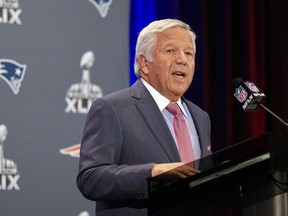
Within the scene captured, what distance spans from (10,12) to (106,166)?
1597 mm

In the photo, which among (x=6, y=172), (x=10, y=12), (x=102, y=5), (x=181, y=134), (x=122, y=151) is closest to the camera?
(x=122, y=151)

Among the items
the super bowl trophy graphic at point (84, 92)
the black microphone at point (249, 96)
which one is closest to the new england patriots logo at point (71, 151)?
the super bowl trophy graphic at point (84, 92)

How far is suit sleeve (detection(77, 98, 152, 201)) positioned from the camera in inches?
91.8

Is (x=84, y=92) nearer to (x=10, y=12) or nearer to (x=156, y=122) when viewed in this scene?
(x=10, y=12)

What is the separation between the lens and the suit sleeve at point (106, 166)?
7.65ft

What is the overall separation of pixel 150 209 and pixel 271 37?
302cm

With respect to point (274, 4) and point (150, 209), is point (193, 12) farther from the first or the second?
point (150, 209)

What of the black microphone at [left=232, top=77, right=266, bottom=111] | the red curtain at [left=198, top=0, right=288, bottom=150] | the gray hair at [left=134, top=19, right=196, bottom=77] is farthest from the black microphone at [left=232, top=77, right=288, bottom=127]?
the red curtain at [left=198, top=0, right=288, bottom=150]

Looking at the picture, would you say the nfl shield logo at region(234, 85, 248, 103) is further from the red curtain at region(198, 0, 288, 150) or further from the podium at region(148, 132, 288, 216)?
the red curtain at region(198, 0, 288, 150)

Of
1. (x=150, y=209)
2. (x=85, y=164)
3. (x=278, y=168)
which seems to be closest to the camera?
(x=278, y=168)

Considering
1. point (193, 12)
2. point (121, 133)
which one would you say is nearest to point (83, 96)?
point (193, 12)

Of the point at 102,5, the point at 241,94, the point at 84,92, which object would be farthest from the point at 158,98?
the point at 102,5

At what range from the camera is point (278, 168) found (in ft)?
6.03

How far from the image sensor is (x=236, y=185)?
6.21 feet
